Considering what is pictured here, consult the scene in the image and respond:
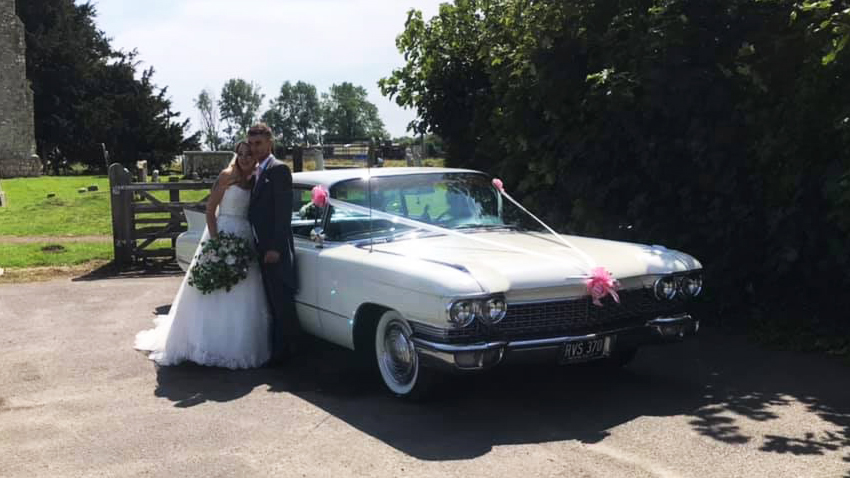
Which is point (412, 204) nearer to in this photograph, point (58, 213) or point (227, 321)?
point (227, 321)

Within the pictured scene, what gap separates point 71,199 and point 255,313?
1763 centimetres

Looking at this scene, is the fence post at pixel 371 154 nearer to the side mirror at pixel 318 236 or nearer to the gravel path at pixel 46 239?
the side mirror at pixel 318 236

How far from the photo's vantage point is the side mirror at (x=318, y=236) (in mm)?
6484

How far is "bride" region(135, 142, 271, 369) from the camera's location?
671cm

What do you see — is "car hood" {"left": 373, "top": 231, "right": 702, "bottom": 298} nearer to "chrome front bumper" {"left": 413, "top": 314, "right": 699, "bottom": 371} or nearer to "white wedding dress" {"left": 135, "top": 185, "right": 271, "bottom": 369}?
→ "chrome front bumper" {"left": 413, "top": 314, "right": 699, "bottom": 371}

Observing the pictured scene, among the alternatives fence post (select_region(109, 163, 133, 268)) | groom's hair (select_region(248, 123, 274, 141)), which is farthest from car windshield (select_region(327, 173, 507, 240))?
fence post (select_region(109, 163, 133, 268))

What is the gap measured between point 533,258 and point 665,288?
3.24 feet

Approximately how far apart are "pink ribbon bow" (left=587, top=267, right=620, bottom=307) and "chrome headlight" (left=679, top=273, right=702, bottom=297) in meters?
0.85

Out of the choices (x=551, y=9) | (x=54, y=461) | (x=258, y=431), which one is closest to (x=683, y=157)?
(x=551, y=9)

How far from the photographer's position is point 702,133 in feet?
25.2

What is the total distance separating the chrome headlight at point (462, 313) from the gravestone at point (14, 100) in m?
40.7

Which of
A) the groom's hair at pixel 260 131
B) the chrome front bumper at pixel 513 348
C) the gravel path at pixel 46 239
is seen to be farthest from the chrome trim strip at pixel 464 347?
the gravel path at pixel 46 239

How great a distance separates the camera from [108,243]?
48.5 feet

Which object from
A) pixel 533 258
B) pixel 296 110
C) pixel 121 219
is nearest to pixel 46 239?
pixel 121 219
